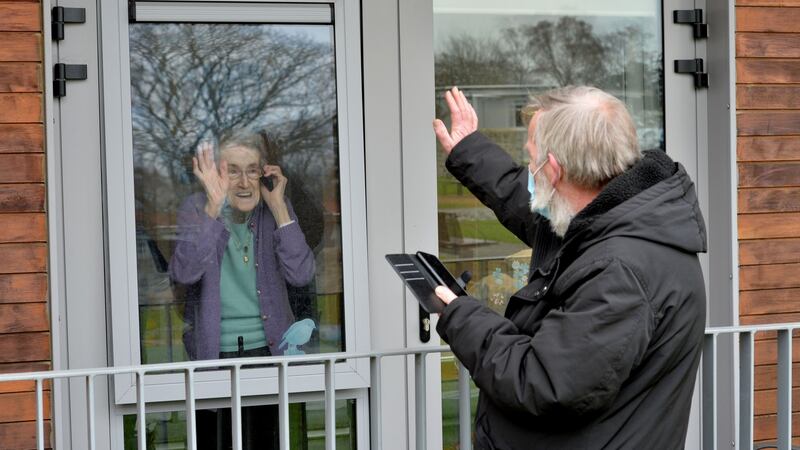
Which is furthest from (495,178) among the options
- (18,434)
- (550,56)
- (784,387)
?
(18,434)

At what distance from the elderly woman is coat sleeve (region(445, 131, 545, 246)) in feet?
4.41

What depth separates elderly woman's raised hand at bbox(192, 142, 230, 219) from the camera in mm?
4172

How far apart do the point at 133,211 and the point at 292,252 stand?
63 centimetres

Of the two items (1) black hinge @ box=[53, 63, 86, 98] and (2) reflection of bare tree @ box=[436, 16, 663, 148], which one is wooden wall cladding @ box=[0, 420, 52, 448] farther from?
(2) reflection of bare tree @ box=[436, 16, 663, 148]

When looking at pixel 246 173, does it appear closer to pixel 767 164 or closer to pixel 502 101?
pixel 502 101

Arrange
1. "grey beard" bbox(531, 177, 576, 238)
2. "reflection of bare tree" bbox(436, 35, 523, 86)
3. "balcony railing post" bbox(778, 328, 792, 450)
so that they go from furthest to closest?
1. "reflection of bare tree" bbox(436, 35, 523, 86)
2. "balcony railing post" bbox(778, 328, 792, 450)
3. "grey beard" bbox(531, 177, 576, 238)

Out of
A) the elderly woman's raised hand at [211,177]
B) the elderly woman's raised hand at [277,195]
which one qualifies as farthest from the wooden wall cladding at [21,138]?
the elderly woman's raised hand at [277,195]

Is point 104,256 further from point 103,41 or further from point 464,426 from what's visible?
point 464,426

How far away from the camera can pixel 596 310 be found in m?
2.12

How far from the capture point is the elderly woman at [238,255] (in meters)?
4.18

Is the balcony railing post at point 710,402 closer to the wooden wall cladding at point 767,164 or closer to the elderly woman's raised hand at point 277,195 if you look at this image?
the wooden wall cladding at point 767,164

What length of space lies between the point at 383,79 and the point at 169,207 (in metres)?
0.97

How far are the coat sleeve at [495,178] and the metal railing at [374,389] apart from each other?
50 cm

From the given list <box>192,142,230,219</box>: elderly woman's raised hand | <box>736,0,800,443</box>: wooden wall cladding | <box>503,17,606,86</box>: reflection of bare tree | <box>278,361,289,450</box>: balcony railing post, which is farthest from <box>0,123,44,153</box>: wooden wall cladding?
<box>736,0,800,443</box>: wooden wall cladding
